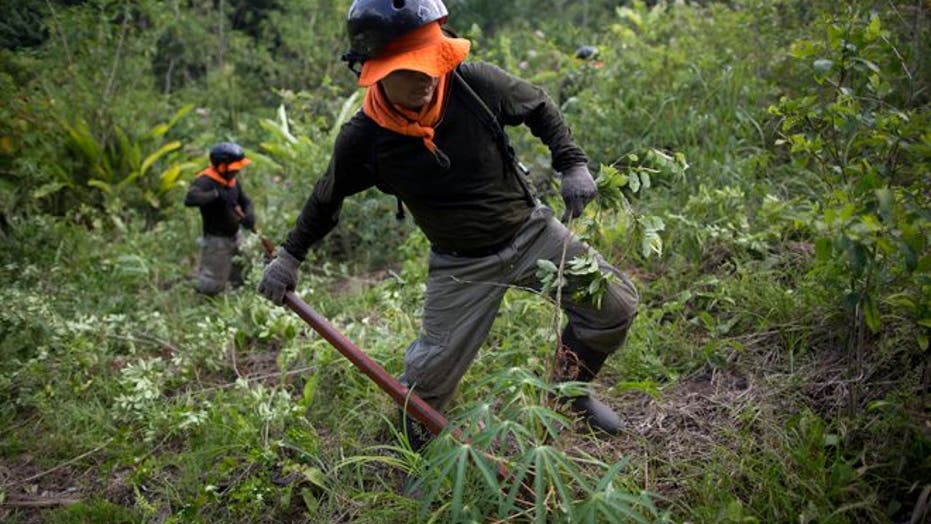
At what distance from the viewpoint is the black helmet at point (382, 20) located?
256 cm

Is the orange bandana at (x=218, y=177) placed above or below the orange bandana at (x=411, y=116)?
below

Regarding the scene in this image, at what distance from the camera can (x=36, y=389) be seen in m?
4.30

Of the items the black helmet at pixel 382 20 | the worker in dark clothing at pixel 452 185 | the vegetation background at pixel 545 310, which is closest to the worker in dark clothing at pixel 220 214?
the vegetation background at pixel 545 310

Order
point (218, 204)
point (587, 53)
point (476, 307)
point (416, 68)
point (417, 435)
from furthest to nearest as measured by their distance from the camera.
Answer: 1. point (587, 53)
2. point (218, 204)
3. point (417, 435)
4. point (476, 307)
5. point (416, 68)

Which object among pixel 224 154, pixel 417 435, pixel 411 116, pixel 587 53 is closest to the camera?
pixel 411 116

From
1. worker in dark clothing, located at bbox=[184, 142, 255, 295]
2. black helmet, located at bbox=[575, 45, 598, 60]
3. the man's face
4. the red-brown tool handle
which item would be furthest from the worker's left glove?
the man's face

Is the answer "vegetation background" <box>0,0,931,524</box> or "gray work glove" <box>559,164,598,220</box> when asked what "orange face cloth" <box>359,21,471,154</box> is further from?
"vegetation background" <box>0,0,931,524</box>

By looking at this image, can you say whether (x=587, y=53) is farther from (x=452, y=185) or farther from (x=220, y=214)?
(x=452, y=185)

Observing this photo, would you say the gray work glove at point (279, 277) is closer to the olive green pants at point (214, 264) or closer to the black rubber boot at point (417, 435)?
the black rubber boot at point (417, 435)

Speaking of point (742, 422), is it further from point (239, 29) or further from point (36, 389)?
point (239, 29)

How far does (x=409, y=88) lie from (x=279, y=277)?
99 cm

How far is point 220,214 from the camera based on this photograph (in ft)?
19.4

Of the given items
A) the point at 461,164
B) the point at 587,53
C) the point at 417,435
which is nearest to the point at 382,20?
the point at 461,164

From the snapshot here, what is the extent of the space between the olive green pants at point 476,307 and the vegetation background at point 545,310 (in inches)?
8.6
